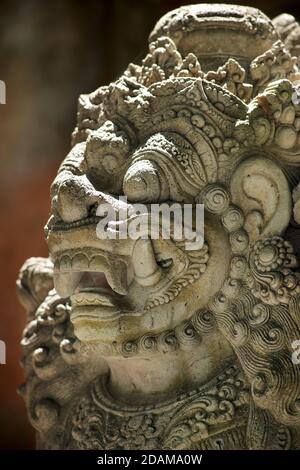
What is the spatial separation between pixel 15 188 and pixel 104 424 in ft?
7.08

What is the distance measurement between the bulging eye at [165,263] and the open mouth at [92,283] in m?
0.08

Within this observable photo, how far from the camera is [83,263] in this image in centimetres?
201

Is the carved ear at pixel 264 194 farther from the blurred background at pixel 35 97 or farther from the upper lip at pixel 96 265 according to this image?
the blurred background at pixel 35 97

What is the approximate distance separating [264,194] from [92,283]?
0.43 meters

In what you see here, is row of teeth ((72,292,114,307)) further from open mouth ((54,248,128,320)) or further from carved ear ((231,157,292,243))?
carved ear ((231,157,292,243))

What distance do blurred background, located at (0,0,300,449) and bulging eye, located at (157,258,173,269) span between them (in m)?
2.10

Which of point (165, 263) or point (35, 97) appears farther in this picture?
point (35, 97)

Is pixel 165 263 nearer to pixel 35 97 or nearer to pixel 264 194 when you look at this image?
pixel 264 194

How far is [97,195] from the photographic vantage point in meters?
1.99

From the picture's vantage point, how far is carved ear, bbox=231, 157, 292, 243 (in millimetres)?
1979

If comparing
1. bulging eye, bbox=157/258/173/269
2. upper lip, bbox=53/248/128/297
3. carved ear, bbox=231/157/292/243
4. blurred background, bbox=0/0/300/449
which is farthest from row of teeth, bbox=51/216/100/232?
blurred background, bbox=0/0/300/449

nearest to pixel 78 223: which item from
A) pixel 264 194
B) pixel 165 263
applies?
pixel 165 263

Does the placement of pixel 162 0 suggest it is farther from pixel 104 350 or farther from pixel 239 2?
pixel 104 350
